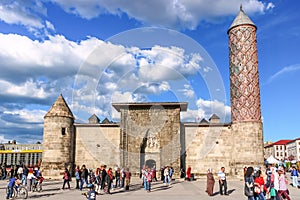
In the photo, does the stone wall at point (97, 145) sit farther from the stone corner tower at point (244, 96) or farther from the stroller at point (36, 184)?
the stroller at point (36, 184)

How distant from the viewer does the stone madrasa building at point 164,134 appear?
24828 mm

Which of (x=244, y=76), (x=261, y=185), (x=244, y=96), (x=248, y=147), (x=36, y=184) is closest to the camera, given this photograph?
(x=261, y=185)

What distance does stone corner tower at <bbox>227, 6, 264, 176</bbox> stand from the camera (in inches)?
934

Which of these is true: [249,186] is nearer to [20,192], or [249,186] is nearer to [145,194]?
[145,194]

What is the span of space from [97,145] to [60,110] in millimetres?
4517

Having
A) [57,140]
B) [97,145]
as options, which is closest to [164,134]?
[97,145]

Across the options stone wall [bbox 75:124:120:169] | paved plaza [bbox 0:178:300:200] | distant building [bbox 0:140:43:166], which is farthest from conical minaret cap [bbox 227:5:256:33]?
distant building [bbox 0:140:43:166]

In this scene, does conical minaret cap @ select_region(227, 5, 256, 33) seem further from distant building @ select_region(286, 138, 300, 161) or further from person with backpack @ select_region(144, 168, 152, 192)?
distant building @ select_region(286, 138, 300, 161)

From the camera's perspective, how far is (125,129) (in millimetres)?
25688

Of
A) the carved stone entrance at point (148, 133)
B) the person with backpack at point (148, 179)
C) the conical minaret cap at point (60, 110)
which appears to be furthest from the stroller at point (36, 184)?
the conical minaret cap at point (60, 110)

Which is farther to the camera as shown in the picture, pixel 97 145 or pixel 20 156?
pixel 20 156

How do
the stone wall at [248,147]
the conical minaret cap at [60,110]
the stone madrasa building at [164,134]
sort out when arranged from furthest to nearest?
the conical minaret cap at [60,110], the stone madrasa building at [164,134], the stone wall at [248,147]

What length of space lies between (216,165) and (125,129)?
27.8 ft

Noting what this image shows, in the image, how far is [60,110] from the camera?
2602 cm
